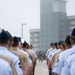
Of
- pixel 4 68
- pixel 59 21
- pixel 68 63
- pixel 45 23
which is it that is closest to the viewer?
pixel 4 68

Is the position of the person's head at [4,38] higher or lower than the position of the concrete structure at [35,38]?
higher

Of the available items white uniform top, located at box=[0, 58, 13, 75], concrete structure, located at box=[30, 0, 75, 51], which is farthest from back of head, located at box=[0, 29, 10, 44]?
concrete structure, located at box=[30, 0, 75, 51]

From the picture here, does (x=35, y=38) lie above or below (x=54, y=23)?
below

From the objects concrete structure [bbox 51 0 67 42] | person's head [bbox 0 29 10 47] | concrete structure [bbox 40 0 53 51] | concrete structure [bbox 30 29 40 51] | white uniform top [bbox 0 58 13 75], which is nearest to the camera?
white uniform top [bbox 0 58 13 75]

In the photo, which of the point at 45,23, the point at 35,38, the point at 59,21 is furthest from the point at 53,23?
the point at 35,38

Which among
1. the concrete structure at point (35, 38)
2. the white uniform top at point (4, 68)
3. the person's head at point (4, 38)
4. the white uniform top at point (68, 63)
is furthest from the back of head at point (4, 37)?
the concrete structure at point (35, 38)

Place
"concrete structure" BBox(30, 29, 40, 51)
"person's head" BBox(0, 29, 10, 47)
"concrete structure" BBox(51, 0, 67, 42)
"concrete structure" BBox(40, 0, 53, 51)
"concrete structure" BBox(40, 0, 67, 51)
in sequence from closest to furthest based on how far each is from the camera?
"person's head" BBox(0, 29, 10, 47), "concrete structure" BBox(51, 0, 67, 42), "concrete structure" BBox(30, 29, 40, 51), "concrete structure" BBox(40, 0, 67, 51), "concrete structure" BBox(40, 0, 53, 51)

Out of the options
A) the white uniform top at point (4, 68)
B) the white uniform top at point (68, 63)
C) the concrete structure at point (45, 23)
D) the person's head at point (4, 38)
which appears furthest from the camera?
the concrete structure at point (45, 23)

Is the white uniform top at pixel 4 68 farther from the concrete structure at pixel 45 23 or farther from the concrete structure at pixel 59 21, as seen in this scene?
the concrete structure at pixel 59 21

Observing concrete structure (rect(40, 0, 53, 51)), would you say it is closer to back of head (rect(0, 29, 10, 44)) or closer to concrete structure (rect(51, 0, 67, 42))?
concrete structure (rect(51, 0, 67, 42))

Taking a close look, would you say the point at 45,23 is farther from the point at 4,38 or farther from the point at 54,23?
the point at 4,38

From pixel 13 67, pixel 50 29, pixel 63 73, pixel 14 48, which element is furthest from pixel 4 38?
pixel 50 29

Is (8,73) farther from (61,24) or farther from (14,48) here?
(61,24)

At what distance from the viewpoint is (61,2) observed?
91.3 metres
